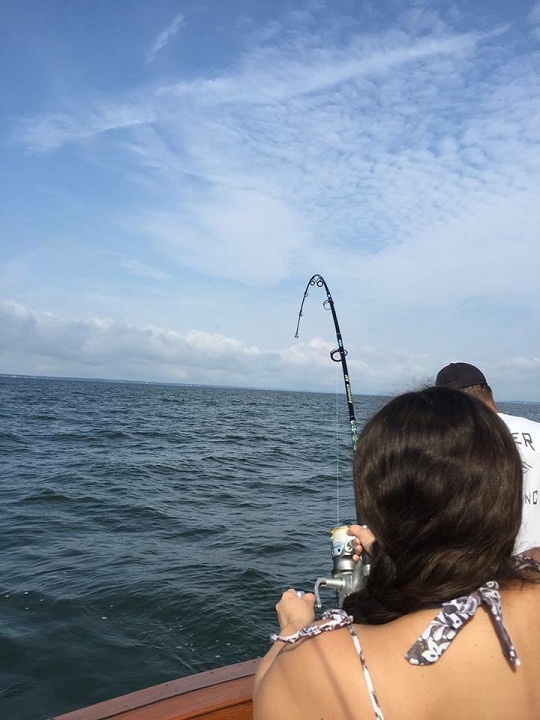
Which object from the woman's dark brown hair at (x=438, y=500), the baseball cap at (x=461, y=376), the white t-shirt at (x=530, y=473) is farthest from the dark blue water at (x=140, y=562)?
the white t-shirt at (x=530, y=473)

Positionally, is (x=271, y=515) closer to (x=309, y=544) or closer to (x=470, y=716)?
(x=309, y=544)

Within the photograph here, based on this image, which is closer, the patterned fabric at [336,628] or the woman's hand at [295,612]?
the patterned fabric at [336,628]

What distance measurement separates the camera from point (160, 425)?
1061 inches

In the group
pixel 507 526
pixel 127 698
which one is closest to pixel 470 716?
pixel 507 526

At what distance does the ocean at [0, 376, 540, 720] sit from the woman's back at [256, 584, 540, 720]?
0.53 metres

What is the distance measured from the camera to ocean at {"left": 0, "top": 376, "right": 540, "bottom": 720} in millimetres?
4996

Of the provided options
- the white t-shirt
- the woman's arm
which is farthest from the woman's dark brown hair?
the white t-shirt

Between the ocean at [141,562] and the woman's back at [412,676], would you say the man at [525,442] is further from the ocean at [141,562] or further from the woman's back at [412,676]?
the woman's back at [412,676]

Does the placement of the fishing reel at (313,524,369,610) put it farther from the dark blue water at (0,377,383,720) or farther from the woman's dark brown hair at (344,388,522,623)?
the woman's dark brown hair at (344,388,522,623)

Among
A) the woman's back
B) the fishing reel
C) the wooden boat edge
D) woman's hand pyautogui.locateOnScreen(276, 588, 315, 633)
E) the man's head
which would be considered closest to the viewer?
the woman's back

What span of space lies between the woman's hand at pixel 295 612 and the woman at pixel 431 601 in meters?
0.14

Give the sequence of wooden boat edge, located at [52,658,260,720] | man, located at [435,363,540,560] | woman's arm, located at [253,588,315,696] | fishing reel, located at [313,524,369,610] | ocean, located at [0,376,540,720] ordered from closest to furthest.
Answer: woman's arm, located at [253,588,315,696], fishing reel, located at [313,524,369,610], wooden boat edge, located at [52,658,260,720], man, located at [435,363,540,560], ocean, located at [0,376,540,720]

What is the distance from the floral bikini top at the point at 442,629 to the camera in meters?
1.14

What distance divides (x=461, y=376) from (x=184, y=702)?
2239 millimetres
